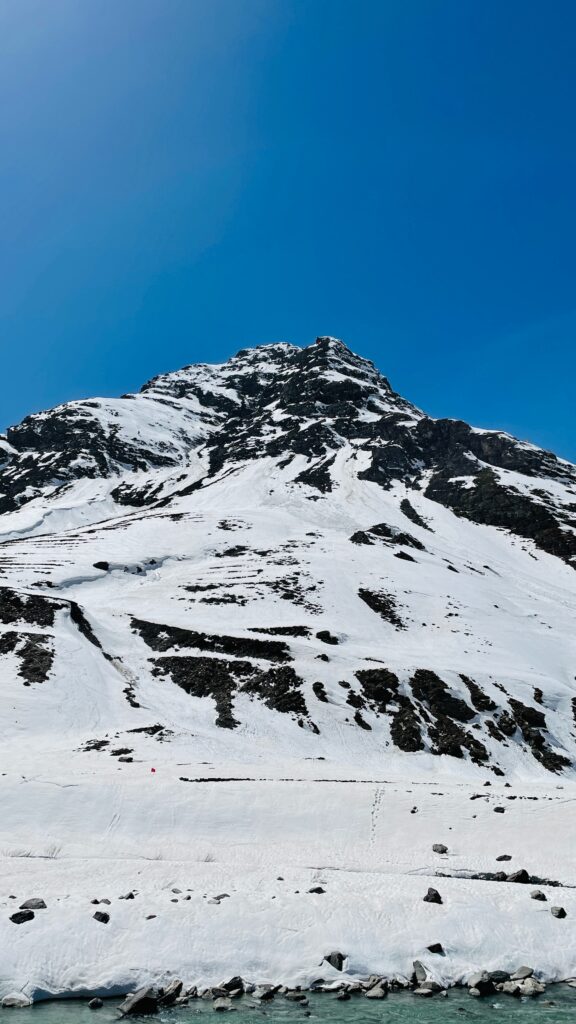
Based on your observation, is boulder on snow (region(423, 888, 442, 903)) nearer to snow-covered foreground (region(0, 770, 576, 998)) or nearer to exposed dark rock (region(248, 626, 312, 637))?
snow-covered foreground (region(0, 770, 576, 998))

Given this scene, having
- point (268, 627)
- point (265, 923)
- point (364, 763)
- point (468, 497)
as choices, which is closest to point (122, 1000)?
point (265, 923)

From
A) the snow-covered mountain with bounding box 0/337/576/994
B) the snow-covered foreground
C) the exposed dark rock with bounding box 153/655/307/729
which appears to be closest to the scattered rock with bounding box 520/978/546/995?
the snow-covered foreground

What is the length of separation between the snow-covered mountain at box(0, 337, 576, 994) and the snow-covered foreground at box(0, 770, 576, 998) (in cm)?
11

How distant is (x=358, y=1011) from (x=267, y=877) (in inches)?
251

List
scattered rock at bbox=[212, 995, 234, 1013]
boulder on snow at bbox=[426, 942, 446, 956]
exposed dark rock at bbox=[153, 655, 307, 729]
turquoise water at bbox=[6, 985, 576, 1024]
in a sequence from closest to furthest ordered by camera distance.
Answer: turquoise water at bbox=[6, 985, 576, 1024], scattered rock at bbox=[212, 995, 234, 1013], boulder on snow at bbox=[426, 942, 446, 956], exposed dark rock at bbox=[153, 655, 307, 729]

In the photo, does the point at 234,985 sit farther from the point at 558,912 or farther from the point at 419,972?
the point at 558,912

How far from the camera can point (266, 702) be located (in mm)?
44281

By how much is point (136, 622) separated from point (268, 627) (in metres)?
13.0

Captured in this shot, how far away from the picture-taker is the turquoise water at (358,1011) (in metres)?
Answer: 12.0

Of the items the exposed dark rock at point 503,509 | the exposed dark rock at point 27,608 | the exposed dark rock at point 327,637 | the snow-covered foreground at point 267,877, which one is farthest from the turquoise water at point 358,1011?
the exposed dark rock at point 503,509

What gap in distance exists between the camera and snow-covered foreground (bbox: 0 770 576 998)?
14070 mm

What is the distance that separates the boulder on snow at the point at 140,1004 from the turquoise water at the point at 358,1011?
191 mm

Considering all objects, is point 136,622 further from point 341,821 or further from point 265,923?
point 265,923

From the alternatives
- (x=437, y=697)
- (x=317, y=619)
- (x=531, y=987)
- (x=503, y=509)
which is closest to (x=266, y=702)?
(x=437, y=697)
